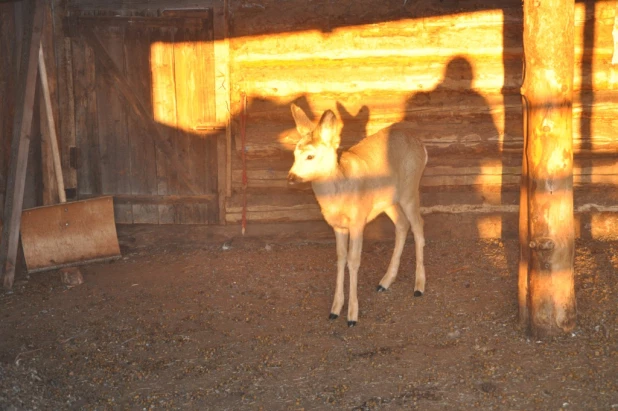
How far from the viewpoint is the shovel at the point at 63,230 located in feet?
29.2

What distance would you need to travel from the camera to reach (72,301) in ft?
27.1

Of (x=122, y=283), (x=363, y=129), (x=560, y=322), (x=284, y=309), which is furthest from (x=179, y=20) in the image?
(x=560, y=322)

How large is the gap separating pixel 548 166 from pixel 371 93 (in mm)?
3633

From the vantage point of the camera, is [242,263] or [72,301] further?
[242,263]

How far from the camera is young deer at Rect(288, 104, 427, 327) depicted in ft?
24.0

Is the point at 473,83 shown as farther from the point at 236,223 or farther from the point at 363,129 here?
the point at 236,223

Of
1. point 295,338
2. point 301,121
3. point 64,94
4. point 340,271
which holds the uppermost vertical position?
point 64,94

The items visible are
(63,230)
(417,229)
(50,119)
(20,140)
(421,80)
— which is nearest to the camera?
(417,229)

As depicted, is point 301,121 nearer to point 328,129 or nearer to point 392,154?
point 328,129

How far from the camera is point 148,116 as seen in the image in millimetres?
9938

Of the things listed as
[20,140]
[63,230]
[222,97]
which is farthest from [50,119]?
[222,97]

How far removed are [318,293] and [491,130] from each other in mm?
3159

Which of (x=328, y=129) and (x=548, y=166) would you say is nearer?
(x=548, y=166)

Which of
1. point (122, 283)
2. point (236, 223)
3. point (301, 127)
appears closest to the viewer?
point (301, 127)
